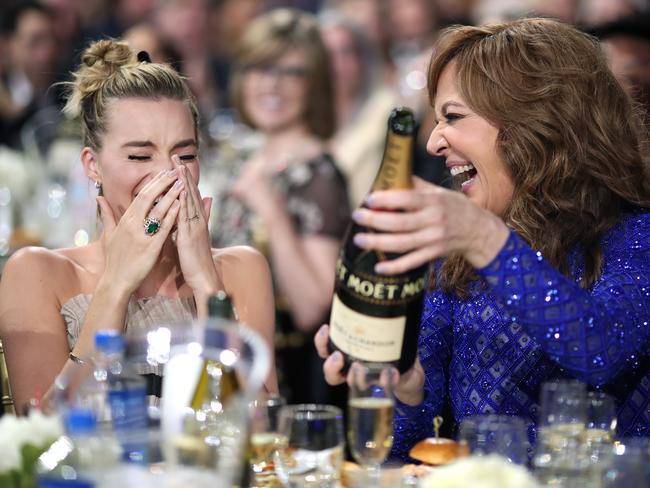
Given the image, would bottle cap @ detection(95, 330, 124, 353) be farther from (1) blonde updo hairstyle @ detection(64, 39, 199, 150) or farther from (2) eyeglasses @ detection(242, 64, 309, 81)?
(2) eyeglasses @ detection(242, 64, 309, 81)

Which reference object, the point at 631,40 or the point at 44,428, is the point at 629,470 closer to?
the point at 44,428

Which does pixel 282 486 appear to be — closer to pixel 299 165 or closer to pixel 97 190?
pixel 97 190

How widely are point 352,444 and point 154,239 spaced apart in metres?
0.91

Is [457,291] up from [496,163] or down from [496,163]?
down

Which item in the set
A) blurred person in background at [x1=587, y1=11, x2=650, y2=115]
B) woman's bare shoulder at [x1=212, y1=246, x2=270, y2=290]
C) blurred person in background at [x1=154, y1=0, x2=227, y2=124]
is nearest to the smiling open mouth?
woman's bare shoulder at [x1=212, y1=246, x2=270, y2=290]

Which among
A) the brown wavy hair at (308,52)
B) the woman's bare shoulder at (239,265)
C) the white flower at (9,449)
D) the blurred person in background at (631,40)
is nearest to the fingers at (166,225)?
the woman's bare shoulder at (239,265)

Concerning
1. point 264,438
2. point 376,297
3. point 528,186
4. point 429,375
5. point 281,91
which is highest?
point 281,91

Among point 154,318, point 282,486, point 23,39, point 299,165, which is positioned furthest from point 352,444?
point 23,39

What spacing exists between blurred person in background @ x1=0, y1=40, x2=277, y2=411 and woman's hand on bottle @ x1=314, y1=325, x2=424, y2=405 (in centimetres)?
47

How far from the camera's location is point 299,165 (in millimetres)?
5285

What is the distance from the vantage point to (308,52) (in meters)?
5.41

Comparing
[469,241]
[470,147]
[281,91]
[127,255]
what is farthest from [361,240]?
[281,91]

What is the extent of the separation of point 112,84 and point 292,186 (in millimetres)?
2610

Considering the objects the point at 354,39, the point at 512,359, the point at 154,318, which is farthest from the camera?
the point at 354,39
